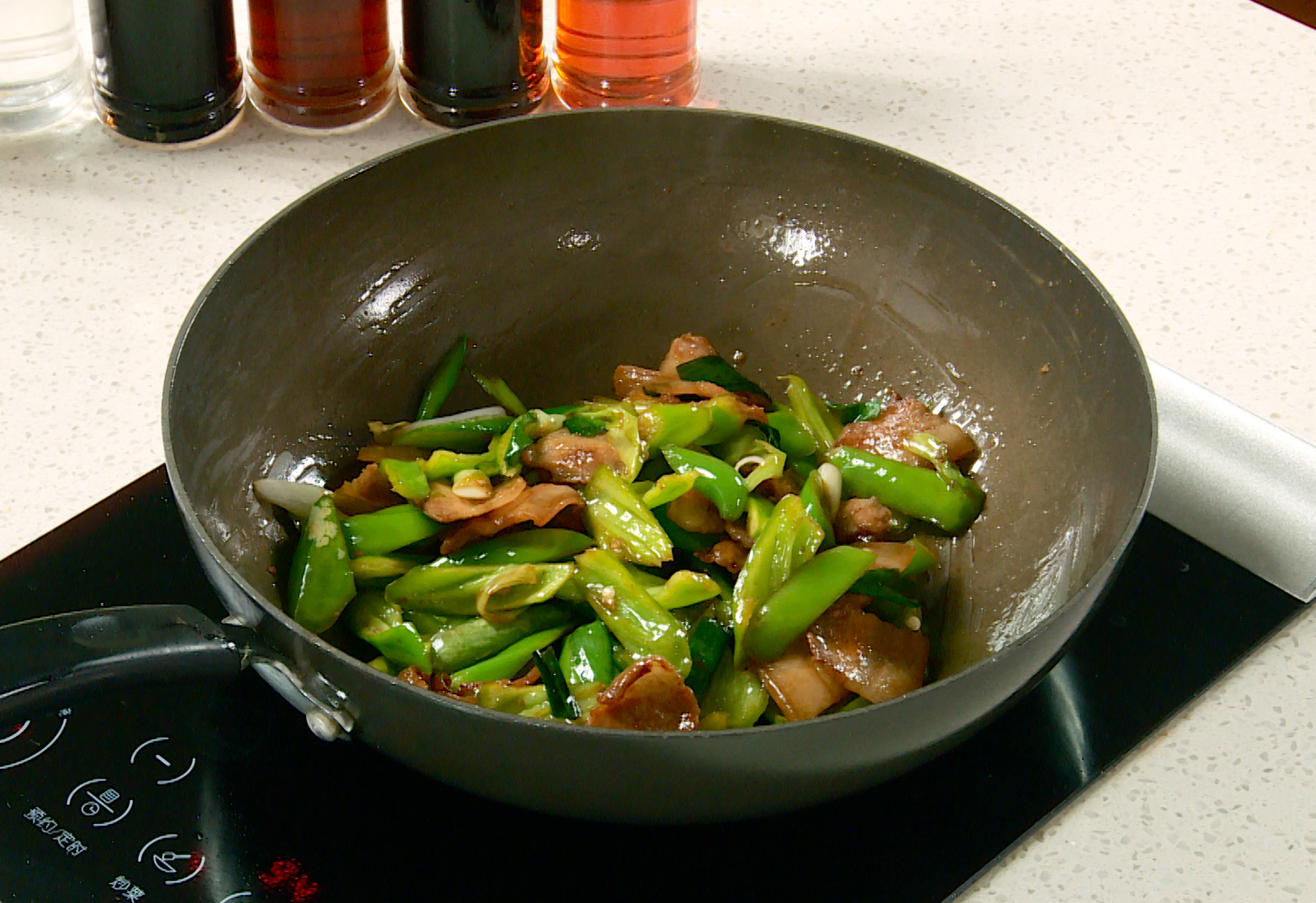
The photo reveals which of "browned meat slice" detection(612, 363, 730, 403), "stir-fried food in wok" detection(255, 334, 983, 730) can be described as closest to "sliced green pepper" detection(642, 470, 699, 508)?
"stir-fried food in wok" detection(255, 334, 983, 730)

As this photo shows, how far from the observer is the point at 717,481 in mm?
866

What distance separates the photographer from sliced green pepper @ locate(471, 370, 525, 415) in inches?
39.3

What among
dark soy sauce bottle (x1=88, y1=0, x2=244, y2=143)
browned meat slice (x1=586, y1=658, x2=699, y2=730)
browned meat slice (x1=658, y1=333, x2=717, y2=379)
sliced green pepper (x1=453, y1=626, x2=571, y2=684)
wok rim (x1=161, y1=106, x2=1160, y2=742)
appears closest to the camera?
wok rim (x1=161, y1=106, x2=1160, y2=742)

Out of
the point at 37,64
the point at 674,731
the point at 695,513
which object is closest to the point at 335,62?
the point at 37,64

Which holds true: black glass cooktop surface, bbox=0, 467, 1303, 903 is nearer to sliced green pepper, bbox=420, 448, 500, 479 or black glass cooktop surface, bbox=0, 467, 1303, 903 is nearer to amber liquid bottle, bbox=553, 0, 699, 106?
sliced green pepper, bbox=420, 448, 500, 479

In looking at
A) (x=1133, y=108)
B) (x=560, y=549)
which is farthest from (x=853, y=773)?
(x=1133, y=108)

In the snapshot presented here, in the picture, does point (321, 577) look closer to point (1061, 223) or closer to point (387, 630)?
point (387, 630)

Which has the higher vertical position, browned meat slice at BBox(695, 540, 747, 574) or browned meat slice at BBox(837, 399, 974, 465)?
browned meat slice at BBox(837, 399, 974, 465)

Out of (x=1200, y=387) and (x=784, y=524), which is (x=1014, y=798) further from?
(x=1200, y=387)

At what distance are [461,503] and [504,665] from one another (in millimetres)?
127

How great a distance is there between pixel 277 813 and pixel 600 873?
18cm

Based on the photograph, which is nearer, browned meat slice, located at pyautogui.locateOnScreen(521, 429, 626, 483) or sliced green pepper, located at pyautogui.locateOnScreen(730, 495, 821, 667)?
sliced green pepper, located at pyautogui.locateOnScreen(730, 495, 821, 667)

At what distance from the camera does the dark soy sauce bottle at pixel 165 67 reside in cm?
111

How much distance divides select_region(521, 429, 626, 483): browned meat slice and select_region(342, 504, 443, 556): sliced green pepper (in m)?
0.09
